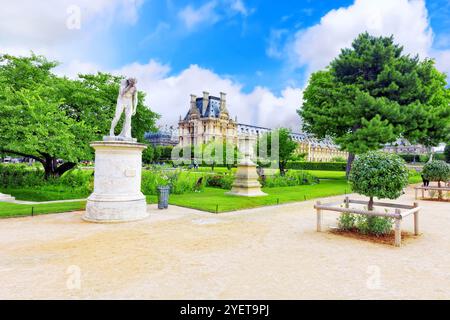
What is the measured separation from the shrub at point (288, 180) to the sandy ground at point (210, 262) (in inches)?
520

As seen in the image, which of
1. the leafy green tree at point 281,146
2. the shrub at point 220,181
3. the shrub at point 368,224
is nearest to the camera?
the shrub at point 368,224

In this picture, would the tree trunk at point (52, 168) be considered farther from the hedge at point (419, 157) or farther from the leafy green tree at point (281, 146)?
the hedge at point (419, 157)

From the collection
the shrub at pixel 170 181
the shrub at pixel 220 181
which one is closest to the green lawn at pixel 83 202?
the shrub at pixel 170 181

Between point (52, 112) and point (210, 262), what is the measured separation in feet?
48.4

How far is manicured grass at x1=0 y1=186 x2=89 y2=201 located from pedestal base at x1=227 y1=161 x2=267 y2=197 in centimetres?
861

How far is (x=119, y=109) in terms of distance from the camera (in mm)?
10773

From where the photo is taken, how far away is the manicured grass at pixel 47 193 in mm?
16438

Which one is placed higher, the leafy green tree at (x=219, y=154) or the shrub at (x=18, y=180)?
the leafy green tree at (x=219, y=154)

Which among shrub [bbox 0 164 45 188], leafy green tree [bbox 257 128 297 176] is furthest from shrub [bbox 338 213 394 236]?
leafy green tree [bbox 257 128 297 176]

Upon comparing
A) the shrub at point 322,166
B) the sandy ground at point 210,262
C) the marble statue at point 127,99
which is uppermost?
the marble statue at point 127,99

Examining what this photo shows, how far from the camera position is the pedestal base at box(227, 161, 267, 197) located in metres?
17.1
